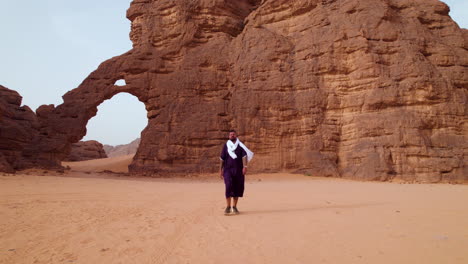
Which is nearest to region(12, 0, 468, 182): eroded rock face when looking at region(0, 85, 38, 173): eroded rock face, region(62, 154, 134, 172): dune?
region(0, 85, 38, 173): eroded rock face

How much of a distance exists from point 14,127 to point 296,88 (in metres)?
17.4

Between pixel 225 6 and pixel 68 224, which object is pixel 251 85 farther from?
pixel 68 224

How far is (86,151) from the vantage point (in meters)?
40.3

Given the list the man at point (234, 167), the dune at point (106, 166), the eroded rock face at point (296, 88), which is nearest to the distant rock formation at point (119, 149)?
the dune at point (106, 166)

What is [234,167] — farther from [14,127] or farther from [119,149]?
[119,149]

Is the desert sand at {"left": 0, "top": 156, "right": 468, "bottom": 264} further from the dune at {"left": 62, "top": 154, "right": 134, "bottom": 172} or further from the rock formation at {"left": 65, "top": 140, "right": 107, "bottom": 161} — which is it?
the rock formation at {"left": 65, "top": 140, "right": 107, "bottom": 161}

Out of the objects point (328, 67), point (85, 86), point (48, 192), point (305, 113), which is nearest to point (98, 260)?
point (48, 192)

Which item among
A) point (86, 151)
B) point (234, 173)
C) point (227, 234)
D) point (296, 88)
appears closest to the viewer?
point (227, 234)

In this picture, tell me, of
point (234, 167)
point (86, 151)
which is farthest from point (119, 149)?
point (234, 167)

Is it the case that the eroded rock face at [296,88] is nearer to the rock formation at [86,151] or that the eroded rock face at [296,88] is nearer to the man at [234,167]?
the man at [234,167]

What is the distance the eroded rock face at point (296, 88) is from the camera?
583 inches

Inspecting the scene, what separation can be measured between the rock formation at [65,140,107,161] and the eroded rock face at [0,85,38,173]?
17.5 metres

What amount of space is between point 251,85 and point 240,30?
591 centimetres

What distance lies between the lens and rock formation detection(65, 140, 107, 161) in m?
38.7
